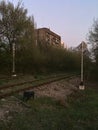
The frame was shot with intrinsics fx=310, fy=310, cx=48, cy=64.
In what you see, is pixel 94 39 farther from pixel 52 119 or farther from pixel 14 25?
pixel 52 119

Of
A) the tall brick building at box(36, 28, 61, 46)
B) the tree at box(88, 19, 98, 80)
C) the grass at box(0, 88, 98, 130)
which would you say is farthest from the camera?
the tall brick building at box(36, 28, 61, 46)

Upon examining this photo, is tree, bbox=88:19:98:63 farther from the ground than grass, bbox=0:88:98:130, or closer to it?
farther from the ground

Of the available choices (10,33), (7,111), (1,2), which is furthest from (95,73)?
(7,111)

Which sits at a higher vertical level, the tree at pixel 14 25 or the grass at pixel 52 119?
the tree at pixel 14 25

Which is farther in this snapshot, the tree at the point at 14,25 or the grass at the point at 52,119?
the tree at the point at 14,25

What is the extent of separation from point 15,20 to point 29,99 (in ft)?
116

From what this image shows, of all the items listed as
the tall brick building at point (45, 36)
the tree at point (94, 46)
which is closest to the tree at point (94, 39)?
the tree at point (94, 46)

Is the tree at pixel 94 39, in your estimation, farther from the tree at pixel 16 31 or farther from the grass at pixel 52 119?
the grass at pixel 52 119

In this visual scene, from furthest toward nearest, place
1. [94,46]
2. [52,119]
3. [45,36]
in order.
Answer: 1. [45,36]
2. [94,46]
3. [52,119]

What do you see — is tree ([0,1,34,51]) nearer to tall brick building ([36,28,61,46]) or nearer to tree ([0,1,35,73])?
tree ([0,1,35,73])

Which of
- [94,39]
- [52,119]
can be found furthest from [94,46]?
[52,119]

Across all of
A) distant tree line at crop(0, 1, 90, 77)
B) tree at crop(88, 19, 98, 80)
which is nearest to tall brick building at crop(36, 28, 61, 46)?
distant tree line at crop(0, 1, 90, 77)

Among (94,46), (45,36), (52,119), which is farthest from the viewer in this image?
(45,36)

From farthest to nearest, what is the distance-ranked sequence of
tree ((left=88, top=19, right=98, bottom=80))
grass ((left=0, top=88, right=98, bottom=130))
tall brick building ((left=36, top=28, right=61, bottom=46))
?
tall brick building ((left=36, top=28, right=61, bottom=46)) < tree ((left=88, top=19, right=98, bottom=80)) < grass ((left=0, top=88, right=98, bottom=130))
